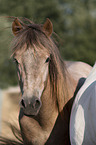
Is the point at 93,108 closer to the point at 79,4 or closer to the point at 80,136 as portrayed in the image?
the point at 80,136

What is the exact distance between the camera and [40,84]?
128 inches

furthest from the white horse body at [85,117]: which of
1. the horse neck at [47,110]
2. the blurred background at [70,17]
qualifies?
the blurred background at [70,17]

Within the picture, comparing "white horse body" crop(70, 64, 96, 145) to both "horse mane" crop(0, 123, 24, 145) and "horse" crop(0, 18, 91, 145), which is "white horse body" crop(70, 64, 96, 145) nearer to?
"horse" crop(0, 18, 91, 145)

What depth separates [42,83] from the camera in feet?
10.8

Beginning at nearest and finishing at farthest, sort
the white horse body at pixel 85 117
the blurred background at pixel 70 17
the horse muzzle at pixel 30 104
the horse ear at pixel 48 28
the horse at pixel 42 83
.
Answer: the white horse body at pixel 85 117
the horse muzzle at pixel 30 104
the horse at pixel 42 83
the horse ear at pixel 48 28
the blurred background at pixel 70 17

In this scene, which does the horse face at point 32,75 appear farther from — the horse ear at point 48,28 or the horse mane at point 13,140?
the horse mane at point 13,140

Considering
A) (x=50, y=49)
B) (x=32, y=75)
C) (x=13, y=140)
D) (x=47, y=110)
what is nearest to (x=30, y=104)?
(x=32, y=75)

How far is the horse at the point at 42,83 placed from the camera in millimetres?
3178

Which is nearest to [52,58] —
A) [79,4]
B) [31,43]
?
[31,43]

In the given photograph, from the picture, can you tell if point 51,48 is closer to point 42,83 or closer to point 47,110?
point 42,83

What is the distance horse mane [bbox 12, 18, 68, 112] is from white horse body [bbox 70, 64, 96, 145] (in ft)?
2.14

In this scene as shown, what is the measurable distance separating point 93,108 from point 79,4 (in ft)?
99.7

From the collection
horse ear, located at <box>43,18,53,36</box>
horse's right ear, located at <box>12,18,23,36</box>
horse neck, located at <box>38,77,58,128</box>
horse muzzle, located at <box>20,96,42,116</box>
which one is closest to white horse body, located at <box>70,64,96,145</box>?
horse muzzle, located at <box>20,96,42,116</box>

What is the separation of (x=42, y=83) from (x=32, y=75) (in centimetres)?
18
